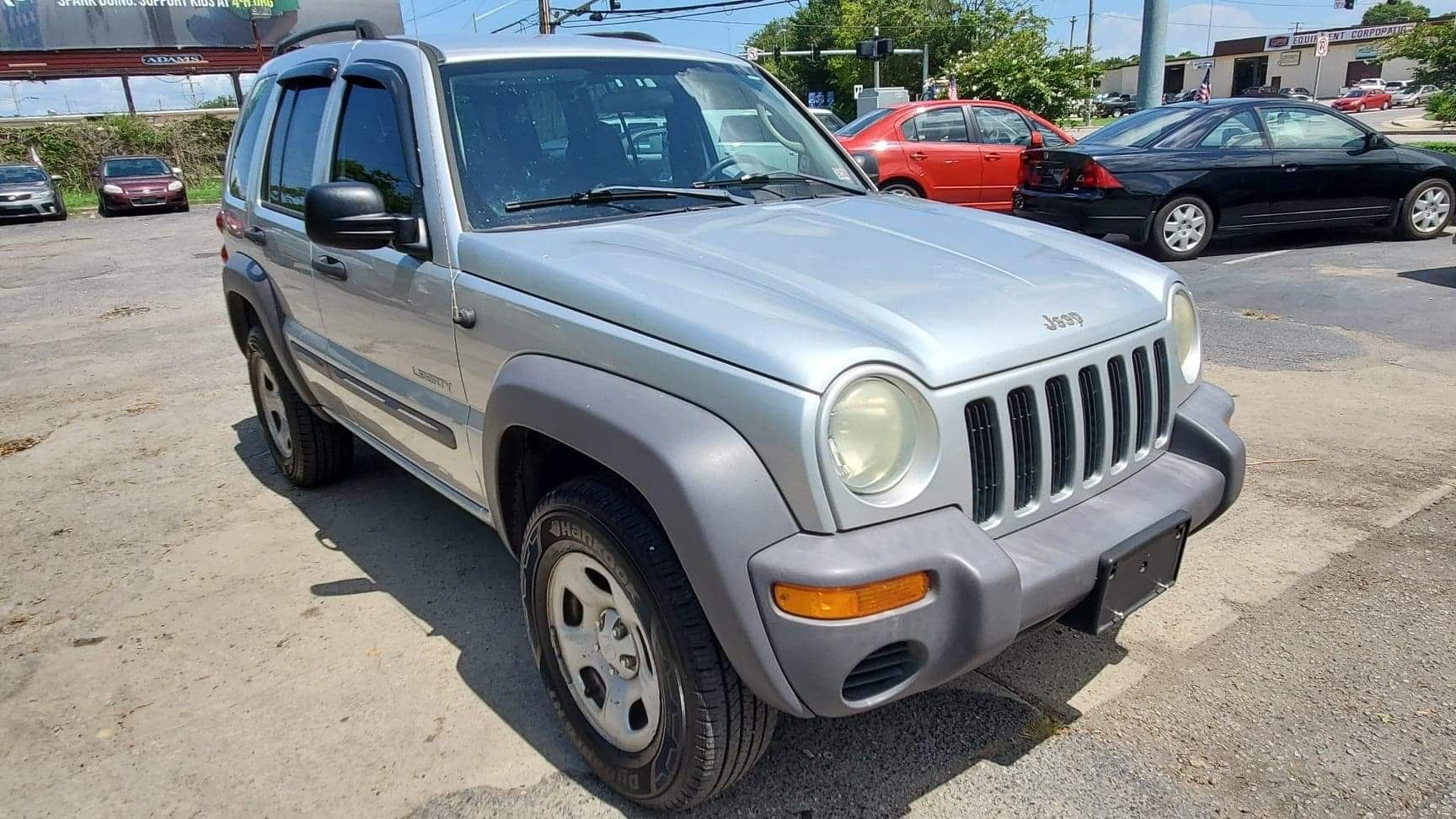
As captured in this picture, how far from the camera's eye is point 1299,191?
923 centimetres

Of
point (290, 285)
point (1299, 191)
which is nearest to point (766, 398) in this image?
point (290, 285)

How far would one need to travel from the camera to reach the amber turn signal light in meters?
1.90

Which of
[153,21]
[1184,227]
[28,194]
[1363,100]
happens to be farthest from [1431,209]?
[1363,100]

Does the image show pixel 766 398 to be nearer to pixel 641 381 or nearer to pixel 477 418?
pixel 641 381

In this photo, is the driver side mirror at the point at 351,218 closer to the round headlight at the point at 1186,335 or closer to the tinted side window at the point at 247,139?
the tinted side window at the point at 247,139

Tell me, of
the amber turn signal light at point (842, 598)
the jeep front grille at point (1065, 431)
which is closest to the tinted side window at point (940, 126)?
the jeep front grille at point (1065, 431)

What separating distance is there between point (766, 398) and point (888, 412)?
0.91 feet

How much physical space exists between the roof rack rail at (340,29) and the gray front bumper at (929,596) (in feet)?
8.66

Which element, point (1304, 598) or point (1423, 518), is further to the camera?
point (1423, 518)

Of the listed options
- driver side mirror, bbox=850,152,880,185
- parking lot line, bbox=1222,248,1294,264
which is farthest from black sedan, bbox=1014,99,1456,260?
driver side mirror, bbox=850,152,880,185

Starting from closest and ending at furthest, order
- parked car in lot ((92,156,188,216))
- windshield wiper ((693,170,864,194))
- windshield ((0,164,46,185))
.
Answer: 1. windshield wiper ((693,170,864,194))
2. windshield ((0,164,46,185))
3. parked car in lot ((92,156,188,216))

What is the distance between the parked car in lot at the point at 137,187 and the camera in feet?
69.8

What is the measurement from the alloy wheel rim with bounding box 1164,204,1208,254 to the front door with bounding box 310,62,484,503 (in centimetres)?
780

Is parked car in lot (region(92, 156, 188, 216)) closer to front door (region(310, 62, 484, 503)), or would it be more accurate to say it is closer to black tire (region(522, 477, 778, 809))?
front door (region(310, 62, 484, 503))
